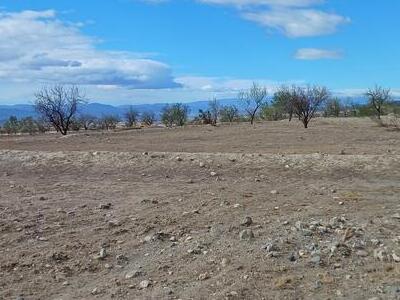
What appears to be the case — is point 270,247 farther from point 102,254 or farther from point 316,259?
point 102,254

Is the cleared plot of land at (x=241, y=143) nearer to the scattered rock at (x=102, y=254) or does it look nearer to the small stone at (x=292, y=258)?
the small stone at (x=292, y=258)

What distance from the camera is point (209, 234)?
681cm

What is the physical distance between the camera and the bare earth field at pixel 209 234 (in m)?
5.36

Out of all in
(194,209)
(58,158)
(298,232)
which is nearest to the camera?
(298,232)

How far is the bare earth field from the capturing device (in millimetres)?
5363

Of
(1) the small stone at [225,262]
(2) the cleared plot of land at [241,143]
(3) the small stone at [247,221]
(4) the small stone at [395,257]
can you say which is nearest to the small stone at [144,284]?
(1) the small stone at [225,262]

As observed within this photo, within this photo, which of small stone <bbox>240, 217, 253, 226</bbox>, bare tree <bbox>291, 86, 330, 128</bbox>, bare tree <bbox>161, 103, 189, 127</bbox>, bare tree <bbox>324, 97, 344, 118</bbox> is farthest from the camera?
bare tree <bbox>324, 97, 344, 118</bbox>

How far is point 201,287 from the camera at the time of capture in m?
5.29

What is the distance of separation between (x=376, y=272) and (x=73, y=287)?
2.83 meters

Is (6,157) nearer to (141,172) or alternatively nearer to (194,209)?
(141,172)

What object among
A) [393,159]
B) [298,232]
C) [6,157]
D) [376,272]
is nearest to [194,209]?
[298,232]

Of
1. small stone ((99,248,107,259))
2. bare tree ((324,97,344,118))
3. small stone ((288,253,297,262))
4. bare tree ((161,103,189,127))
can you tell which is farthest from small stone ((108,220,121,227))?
bare tree ((324,97,344,118))

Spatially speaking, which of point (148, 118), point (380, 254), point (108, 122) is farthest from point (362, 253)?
point (148, 118)

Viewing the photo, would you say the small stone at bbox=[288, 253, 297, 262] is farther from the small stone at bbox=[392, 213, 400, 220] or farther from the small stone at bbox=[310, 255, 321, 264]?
the small stone at bbox=[392, 213, 400, 220]
